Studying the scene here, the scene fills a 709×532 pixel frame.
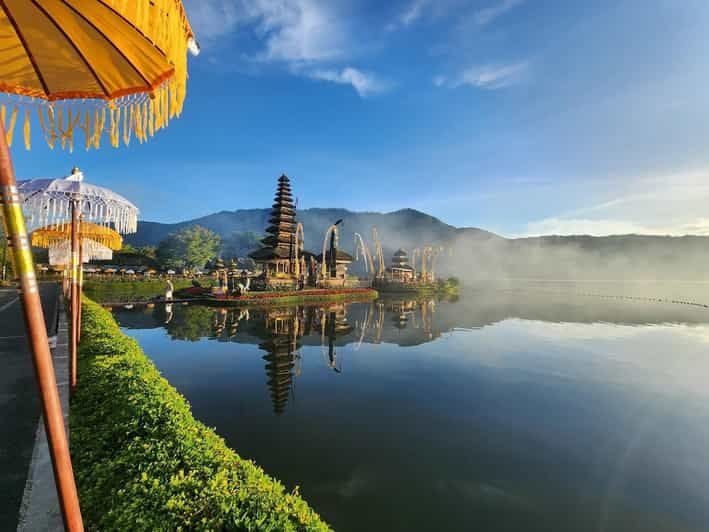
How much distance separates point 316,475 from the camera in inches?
186

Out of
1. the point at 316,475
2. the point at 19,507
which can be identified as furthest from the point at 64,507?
the point at 316,475

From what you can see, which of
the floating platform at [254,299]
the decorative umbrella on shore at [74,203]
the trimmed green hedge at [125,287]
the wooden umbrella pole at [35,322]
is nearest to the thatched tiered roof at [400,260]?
the floating platform at [254,299]

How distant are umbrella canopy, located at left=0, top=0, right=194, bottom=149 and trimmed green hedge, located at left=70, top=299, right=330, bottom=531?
8.87 feet

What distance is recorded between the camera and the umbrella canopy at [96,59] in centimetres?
178

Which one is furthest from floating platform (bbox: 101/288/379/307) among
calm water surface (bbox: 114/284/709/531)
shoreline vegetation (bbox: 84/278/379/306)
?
calm water surface (bbox: 114/284/709/531)

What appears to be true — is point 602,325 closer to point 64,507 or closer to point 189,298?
point 64,507

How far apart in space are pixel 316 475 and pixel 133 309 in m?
21.0

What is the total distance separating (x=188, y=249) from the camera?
5912 centimetres

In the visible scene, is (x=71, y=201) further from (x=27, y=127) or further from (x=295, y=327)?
(x=295, y=327)

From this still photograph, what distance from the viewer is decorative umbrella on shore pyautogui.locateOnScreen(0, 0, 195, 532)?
1271 millimetres

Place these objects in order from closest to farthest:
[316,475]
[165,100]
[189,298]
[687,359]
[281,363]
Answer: [165,100], [316,475], [281,363], [687,359], [189,298]

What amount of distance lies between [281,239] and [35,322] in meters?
41.0

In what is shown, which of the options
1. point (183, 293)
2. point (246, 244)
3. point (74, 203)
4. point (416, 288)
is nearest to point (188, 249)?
point (183, 293)

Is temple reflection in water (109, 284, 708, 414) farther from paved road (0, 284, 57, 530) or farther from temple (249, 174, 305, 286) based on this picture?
temple (249, 174, 305, 286)
